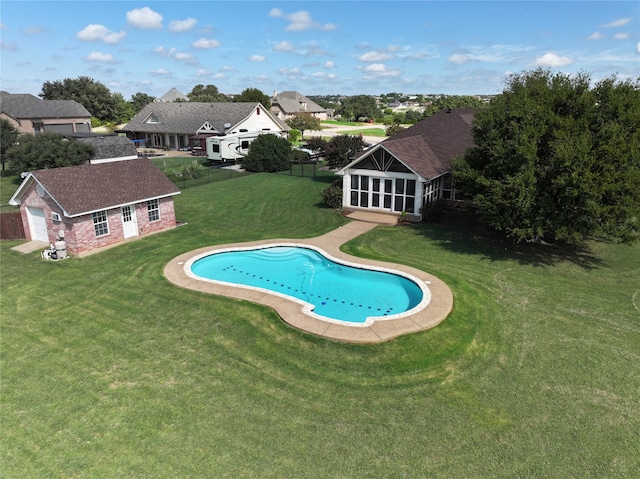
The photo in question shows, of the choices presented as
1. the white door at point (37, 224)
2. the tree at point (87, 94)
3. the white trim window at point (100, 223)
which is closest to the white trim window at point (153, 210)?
the white trim window at point (100, 223)

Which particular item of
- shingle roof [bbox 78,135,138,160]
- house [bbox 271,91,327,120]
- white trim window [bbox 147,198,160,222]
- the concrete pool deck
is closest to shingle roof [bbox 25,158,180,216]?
white trim window [bbox 147,198,160,222]

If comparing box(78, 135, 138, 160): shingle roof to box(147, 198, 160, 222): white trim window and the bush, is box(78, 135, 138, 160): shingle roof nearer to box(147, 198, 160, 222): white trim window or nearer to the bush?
box(147, 198, 160, 222): white trim window

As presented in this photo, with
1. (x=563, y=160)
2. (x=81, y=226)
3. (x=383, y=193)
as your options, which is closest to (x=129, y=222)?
(x=81, y=226)

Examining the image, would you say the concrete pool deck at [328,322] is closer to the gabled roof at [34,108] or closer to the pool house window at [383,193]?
the pool house window at [383,193]

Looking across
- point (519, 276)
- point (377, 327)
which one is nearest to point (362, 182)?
point (519, 276)

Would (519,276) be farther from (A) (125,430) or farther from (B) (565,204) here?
(A) (125,430)
